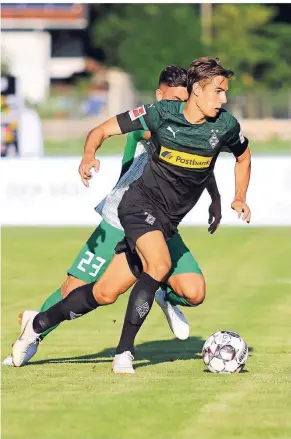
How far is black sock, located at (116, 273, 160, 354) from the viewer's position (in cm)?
898

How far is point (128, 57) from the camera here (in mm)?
58375

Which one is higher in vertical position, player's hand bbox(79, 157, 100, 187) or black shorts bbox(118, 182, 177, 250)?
player's hand bbox(79, 157, 100, 187)

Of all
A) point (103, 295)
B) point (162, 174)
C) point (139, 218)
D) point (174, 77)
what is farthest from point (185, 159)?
point (103, 295)

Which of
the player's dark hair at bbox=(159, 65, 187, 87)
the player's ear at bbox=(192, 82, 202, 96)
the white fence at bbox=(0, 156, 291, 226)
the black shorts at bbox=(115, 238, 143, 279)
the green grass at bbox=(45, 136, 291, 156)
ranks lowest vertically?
the green grass at bbox=(45, 136, 291, 156)

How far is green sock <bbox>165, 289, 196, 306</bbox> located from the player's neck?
1.42m

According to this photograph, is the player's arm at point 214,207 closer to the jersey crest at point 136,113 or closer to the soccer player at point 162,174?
the soccer player at point 162,174

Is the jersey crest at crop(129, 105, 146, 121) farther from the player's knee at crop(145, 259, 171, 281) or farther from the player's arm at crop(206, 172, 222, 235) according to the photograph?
the player's arm at crop(206, 172, 222, 235)

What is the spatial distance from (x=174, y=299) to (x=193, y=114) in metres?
1.62

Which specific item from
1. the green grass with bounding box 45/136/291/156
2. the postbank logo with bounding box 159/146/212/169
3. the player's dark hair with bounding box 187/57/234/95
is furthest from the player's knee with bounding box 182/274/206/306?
the green grass with bounding box 45/136/291/156

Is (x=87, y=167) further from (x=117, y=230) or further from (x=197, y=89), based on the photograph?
(x=117, y=230)

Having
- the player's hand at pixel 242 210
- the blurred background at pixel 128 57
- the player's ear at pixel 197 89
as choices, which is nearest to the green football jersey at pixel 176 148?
the player's ear at pixel 197 89

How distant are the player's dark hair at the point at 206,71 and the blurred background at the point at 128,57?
2790 cm

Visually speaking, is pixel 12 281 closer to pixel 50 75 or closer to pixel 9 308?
pixel 9 308

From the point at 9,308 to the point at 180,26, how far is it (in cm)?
4384
